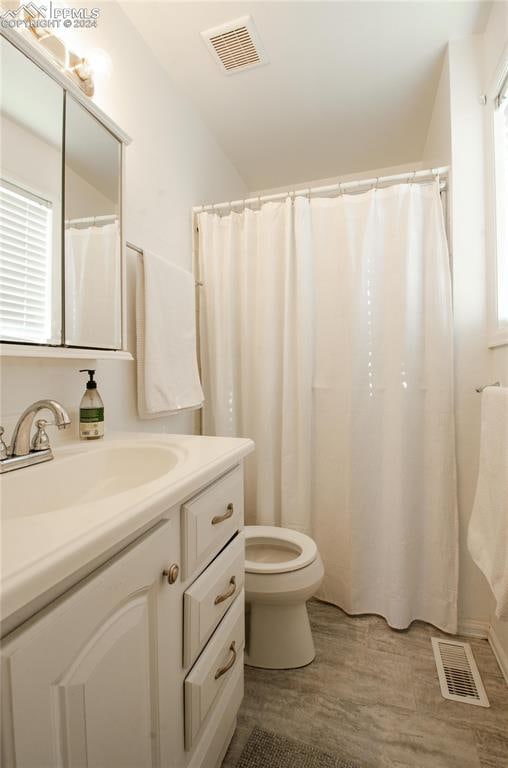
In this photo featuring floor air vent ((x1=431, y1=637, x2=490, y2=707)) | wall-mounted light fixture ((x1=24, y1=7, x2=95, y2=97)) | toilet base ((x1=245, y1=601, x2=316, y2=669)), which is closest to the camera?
wall-mounted light fixture ((x1=24, y1=7, x2=95, y2=97))

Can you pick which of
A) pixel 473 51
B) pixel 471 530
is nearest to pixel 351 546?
pixel 471 530

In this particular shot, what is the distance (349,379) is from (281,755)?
4.13 feet

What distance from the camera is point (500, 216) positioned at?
1.39 meters

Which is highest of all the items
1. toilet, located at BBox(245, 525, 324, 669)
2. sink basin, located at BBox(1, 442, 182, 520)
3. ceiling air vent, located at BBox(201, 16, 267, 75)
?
ceiling air vent, located at BBox(201, 16, 267, 75)

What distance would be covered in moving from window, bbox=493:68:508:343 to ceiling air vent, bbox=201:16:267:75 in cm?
95

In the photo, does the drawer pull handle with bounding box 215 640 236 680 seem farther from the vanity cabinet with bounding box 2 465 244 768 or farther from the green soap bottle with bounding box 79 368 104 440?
the green soap bottle with bounding box 79 368 104 440

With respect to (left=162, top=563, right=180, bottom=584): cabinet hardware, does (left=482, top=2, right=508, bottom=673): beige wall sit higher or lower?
higher

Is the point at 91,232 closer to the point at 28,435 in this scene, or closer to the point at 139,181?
the point at 139,181

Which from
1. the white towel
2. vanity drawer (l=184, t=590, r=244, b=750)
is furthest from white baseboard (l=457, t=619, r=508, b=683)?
vanity drawer (l=184, t=590, r=244, b=750)

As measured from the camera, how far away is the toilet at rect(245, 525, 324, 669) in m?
1.30

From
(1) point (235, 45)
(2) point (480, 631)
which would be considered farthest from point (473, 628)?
(1) point (235, 45)

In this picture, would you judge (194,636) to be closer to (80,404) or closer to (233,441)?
Answer: (233,441)

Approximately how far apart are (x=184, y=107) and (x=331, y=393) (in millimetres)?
1525

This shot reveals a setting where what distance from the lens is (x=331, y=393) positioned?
1699 millimetres
